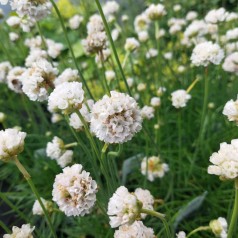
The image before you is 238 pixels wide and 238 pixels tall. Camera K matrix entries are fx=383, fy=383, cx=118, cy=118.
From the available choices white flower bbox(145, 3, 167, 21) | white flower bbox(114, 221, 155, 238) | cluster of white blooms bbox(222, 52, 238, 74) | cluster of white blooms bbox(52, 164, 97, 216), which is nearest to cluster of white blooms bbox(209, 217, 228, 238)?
white flower bbox(114, 221, 155, 238)

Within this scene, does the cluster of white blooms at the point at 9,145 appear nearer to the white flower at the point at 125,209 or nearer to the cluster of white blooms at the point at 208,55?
the white flower at the point at 125,209

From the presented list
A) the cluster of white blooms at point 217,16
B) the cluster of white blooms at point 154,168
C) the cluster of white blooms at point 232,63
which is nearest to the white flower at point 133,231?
the cluster of white blooms at point 154,168

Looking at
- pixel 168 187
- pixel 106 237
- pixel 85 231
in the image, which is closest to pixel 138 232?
pixel 106 237

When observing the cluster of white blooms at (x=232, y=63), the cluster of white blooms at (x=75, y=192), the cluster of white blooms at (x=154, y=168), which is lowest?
the cluster of white blooms at (x=154, y=168)

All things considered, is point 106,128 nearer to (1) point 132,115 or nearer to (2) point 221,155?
(1) point 132,115

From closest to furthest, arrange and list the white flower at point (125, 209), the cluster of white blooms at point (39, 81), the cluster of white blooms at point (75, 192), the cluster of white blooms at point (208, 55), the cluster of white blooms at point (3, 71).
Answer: the white flower at point (125, 209) < the cluster of white blooms at point (75, 192) < the cluster of white blooms at point (39, 81) < the cluster of white blooms at point (208, 55) < the cluster of white blooms at point (3, 71)

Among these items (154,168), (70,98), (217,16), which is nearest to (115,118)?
(70,98)

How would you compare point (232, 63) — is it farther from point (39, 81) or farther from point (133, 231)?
point (133, 231)
